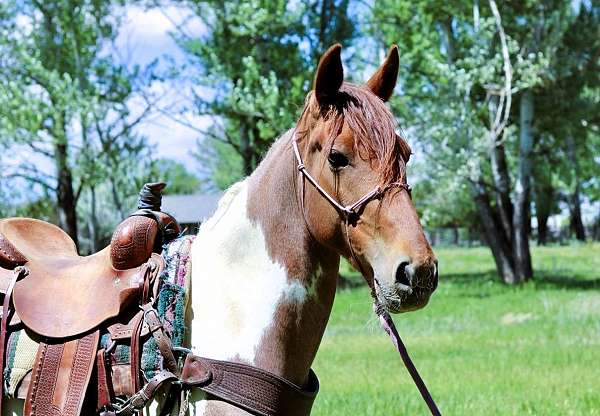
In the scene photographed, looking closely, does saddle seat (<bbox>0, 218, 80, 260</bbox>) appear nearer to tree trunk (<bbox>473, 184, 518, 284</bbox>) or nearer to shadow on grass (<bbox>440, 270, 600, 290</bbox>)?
shadow on grass (<bbox>440, 270, 600, 290</bbox>)

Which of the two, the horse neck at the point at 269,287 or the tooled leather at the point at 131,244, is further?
the tooled leather at the point at 131,244

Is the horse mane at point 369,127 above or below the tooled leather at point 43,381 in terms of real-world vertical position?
above

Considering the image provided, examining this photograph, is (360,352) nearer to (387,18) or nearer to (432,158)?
(432,158)

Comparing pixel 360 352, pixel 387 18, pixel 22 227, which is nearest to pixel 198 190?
pixel 387 18

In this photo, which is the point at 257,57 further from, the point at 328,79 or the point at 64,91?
the point at 328,79

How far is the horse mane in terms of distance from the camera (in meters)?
2.31

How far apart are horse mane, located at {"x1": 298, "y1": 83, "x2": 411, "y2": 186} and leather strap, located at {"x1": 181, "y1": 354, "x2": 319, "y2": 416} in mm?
706

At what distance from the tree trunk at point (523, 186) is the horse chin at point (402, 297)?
1811cm

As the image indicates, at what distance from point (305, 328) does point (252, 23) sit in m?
18.6

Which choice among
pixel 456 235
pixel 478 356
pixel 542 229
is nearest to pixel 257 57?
pixel 478 356

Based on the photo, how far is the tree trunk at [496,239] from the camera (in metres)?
20.1

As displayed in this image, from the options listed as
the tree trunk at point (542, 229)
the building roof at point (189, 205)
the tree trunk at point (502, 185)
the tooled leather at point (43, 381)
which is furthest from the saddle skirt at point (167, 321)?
the tree trunk at point (542, 229)

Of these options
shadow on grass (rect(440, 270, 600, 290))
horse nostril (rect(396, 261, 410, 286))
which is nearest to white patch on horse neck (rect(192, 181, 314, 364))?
horse nostril (rect(396, 261, 410, 286))

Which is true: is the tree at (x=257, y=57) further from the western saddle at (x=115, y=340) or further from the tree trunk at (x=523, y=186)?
the western saddle at (x=115, y=340)
